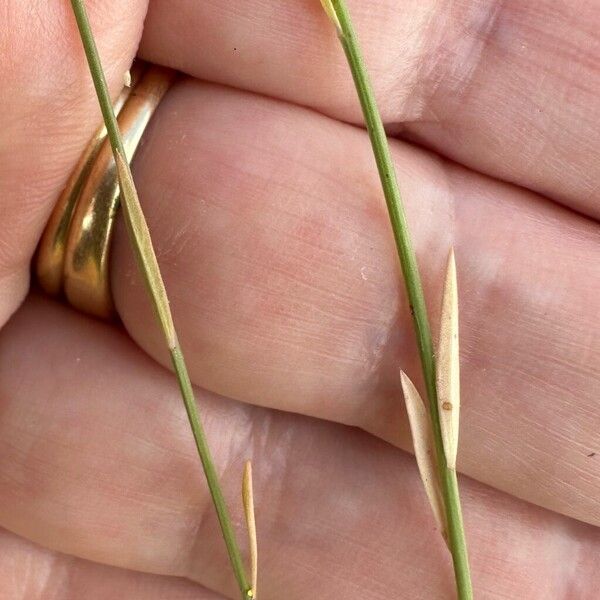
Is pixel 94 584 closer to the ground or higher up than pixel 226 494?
closer to the ground

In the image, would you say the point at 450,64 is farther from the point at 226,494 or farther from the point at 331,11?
the point at 226,494

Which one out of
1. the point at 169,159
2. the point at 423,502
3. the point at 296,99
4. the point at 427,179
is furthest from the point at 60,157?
the point at 423,502

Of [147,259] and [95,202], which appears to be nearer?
[147,259]

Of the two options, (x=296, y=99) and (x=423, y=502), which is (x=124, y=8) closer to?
(x=296, y=99)

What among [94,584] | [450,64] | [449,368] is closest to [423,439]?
[449,368]

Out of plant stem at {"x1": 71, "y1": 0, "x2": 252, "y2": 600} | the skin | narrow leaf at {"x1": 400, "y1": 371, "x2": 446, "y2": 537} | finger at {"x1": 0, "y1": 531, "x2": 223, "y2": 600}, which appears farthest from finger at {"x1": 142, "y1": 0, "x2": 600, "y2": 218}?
finger at {"x1": 0, "y1": 531, "x2": 223, "y2": 600}

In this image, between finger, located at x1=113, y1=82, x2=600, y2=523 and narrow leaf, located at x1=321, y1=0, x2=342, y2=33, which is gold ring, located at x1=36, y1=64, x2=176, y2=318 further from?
narrow leaf, located at x1=321, y1=0, x2=342, y2=33
